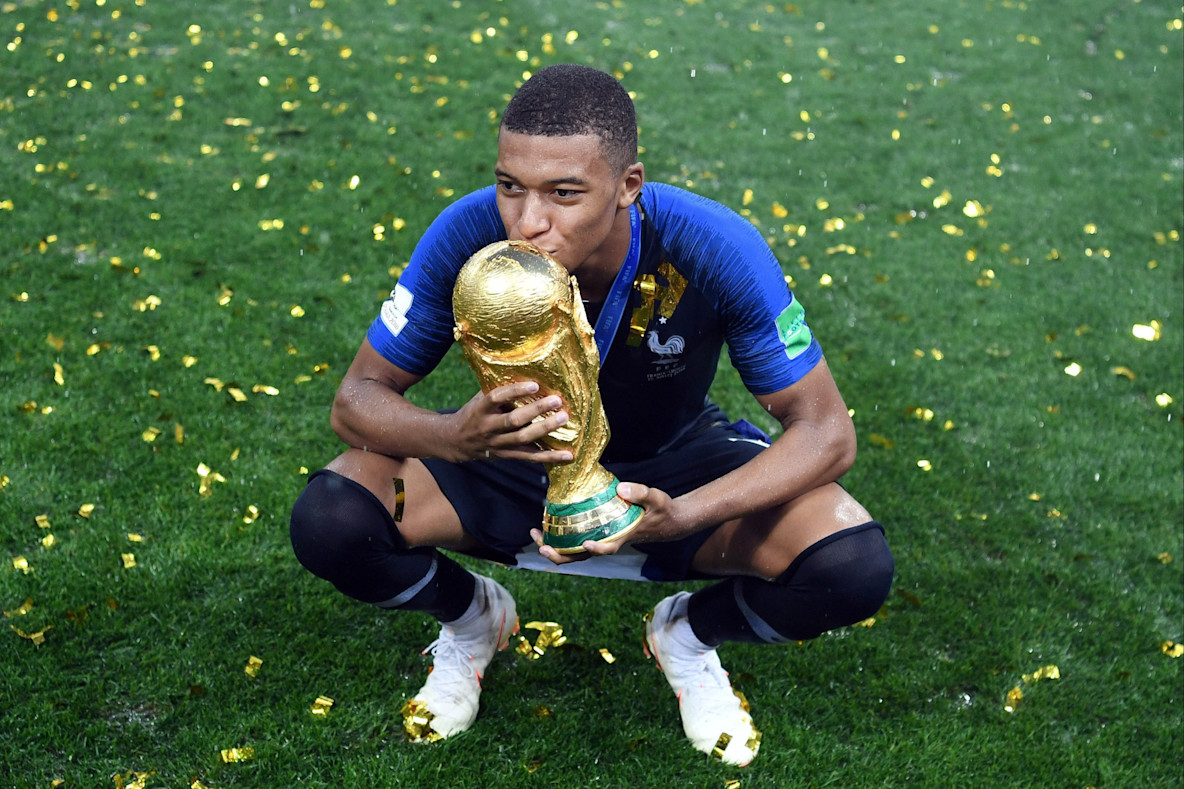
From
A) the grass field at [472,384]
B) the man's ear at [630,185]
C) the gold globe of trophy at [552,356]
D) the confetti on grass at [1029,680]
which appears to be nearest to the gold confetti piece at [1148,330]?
the grass field at [472,384]

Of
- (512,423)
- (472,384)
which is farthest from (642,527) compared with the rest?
(472,384)

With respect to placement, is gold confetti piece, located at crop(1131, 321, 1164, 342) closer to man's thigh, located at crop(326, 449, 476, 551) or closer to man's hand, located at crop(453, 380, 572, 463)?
man's thigh, located at crop(326, 449, 476, 551)

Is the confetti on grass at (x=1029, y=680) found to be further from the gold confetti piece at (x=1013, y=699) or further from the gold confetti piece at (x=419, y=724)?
the gold confetti piece at (x=419, y=724)

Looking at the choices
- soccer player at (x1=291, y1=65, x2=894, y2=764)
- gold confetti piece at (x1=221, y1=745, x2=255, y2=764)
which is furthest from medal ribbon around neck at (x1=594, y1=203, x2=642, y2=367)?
gold confetti piece at (x1=221, y1=745, x2=255, y2=764)

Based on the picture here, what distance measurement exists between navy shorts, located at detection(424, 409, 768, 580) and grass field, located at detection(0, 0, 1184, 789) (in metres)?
0.58

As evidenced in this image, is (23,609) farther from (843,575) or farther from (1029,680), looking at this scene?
(1029,680)

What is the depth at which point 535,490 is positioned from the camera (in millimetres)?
2977

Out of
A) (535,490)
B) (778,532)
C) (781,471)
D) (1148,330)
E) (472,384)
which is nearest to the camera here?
(781,471)

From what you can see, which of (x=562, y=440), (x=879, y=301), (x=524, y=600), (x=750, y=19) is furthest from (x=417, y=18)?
(x=562, y=440)

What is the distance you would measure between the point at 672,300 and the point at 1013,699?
5.78 feet

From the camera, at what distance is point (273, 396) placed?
4789 millimetres

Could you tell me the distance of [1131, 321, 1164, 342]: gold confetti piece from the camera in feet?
19.1

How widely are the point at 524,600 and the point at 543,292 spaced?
1.83m

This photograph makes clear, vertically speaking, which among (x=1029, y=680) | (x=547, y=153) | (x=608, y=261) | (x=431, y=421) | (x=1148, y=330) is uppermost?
(x=547, y=153)
